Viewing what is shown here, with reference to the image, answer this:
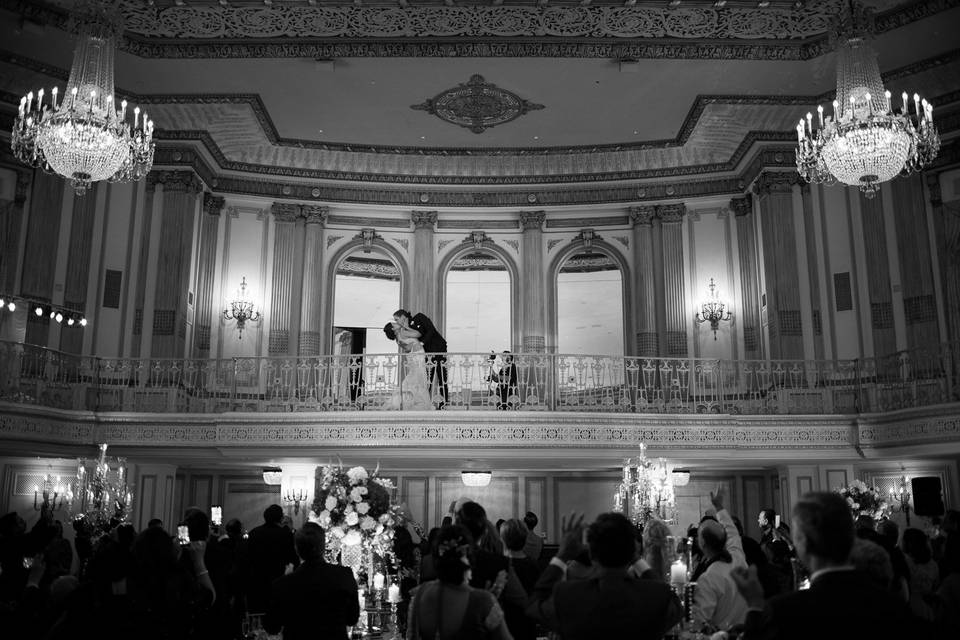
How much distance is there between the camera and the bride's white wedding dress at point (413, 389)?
42.9 ft

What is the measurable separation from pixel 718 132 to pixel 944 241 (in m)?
4.48

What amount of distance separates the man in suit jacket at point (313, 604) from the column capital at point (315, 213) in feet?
46.0

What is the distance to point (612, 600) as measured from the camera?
3324mm

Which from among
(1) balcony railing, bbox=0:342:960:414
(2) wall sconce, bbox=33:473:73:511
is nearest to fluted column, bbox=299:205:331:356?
(1) balcony railing, bbox=0:342:960:414

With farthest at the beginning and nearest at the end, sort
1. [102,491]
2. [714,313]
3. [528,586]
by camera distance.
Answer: [714,313] → [102,491] → [528,586]

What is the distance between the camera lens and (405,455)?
43.1 ft

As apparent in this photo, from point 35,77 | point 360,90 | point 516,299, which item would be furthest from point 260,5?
point 516,299

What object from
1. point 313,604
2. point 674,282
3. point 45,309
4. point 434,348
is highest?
point 674,282

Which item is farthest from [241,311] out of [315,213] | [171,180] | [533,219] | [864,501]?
[864,501]

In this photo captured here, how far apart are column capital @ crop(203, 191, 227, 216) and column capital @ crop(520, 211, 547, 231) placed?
19.9ft

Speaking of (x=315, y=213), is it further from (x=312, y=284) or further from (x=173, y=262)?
(x=173, y=262)

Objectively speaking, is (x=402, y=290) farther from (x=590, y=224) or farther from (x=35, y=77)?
(x=35, y=77)

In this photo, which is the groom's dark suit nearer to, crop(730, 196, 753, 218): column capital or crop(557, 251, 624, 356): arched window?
crop(557, 251, 624, 356): arched window

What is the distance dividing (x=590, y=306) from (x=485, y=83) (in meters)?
7.13
